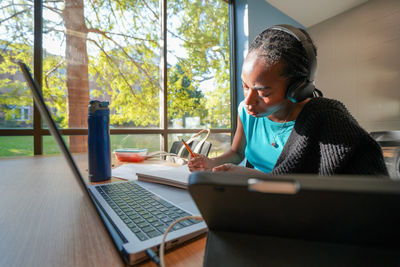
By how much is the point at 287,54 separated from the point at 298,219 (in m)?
0.50

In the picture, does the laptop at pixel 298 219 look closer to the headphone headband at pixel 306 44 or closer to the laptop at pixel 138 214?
the laptop at pixel 138 214

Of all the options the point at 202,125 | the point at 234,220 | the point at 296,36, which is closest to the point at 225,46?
the point at 202,125

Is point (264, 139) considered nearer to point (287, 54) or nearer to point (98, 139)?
point (287, 54)

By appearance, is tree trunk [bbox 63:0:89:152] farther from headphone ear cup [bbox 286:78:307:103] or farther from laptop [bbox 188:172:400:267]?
laptop [bbox 188:172:400:267]

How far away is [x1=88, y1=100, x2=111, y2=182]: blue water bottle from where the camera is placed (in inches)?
27.1

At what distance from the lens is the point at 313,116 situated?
1.84 feet

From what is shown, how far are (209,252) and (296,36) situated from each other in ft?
2.00

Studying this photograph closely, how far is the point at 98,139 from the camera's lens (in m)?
0.69

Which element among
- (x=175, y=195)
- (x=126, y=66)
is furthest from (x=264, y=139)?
(x=126, y=66)

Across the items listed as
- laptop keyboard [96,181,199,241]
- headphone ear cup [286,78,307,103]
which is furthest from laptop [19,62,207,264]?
headphone ear cup [286,78,307,103]

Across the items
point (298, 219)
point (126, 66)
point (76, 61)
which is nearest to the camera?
point (298, 219)

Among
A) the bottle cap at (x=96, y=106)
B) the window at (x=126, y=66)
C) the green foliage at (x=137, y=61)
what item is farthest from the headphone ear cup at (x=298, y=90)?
the green foliage at (x=137, y=61)

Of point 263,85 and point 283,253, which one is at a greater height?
point 263,85

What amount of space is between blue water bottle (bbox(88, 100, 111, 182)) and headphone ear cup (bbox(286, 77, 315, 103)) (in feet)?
1.97
